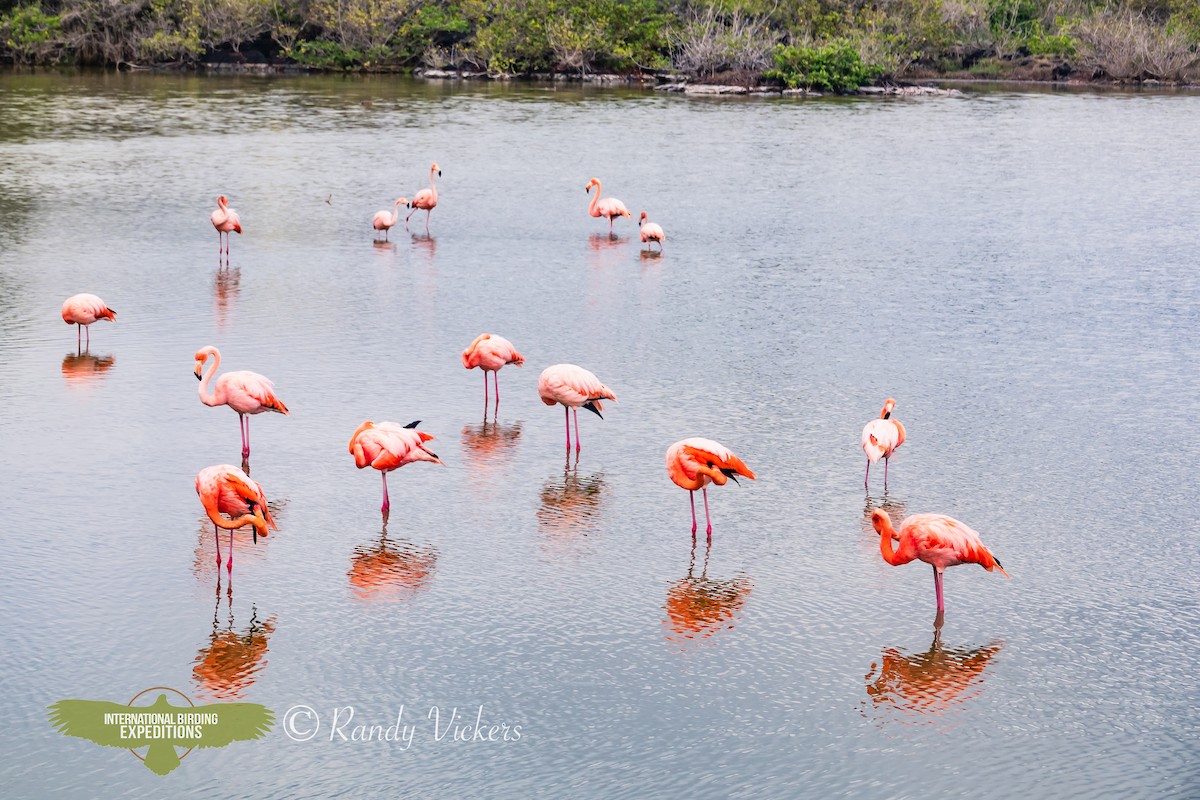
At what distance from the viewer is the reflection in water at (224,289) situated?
51.2 feet

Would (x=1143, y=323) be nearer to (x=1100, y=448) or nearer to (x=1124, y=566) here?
(x=1100, y=448)

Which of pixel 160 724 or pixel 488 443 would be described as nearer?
pixel 160 724

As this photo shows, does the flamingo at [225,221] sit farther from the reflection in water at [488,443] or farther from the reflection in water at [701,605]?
the reflection in water at [701,605]

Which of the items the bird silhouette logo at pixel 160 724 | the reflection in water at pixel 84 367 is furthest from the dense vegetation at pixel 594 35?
A: the bird silhouette logo at pixel 160 724

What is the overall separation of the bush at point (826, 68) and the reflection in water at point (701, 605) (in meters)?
34.8

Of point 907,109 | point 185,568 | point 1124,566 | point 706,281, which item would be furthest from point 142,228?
point 907,109

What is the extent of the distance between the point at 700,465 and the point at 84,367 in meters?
6.77

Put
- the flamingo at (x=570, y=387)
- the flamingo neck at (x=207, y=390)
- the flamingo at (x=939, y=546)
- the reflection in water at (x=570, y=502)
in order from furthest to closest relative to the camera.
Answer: the flamingo at (x=570, y=387) → the flamingo neck at (x=207, y=390) → the reflection in water at (x=570, y=502) → the flamingo at (x=939, y=546)

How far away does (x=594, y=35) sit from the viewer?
150ft

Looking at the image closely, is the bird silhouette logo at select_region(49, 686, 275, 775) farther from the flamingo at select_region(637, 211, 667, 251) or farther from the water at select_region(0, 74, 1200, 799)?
the flamingo at select_region(637, 211, 667, 251)

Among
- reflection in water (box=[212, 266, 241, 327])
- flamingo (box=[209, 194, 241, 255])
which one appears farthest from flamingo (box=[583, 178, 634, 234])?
reflection in water (box=[212, 266, 241, 327])

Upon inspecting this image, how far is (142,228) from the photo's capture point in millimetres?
20312

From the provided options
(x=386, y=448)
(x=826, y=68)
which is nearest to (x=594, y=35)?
(x=826, y=68)

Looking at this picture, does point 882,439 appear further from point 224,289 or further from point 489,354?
point 224,289
